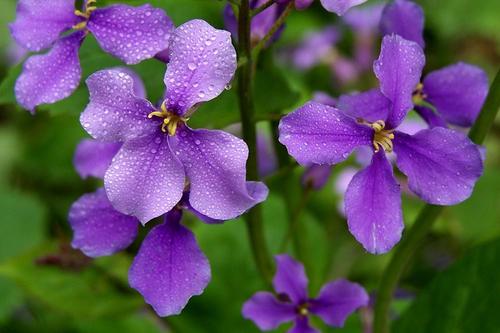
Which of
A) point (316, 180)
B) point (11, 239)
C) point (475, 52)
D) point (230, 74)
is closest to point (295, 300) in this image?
point (316, 180)

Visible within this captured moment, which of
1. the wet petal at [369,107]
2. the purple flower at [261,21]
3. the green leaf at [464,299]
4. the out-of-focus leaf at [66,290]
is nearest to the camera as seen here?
the wet petal at [369,107]

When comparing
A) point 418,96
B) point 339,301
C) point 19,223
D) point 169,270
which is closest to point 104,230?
point 169,270

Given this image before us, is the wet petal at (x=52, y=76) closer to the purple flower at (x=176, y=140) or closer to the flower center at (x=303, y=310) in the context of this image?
the purple flower at (x=176, y=140)

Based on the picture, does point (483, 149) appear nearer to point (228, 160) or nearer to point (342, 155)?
point (342, 155)

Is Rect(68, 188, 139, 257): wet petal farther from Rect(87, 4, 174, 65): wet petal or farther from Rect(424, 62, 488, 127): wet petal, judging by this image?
Rect(424, 62, 488, 127): wet petal

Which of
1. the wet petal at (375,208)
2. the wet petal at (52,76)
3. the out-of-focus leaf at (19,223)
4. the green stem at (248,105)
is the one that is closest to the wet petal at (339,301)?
the green stem at (248,105)
